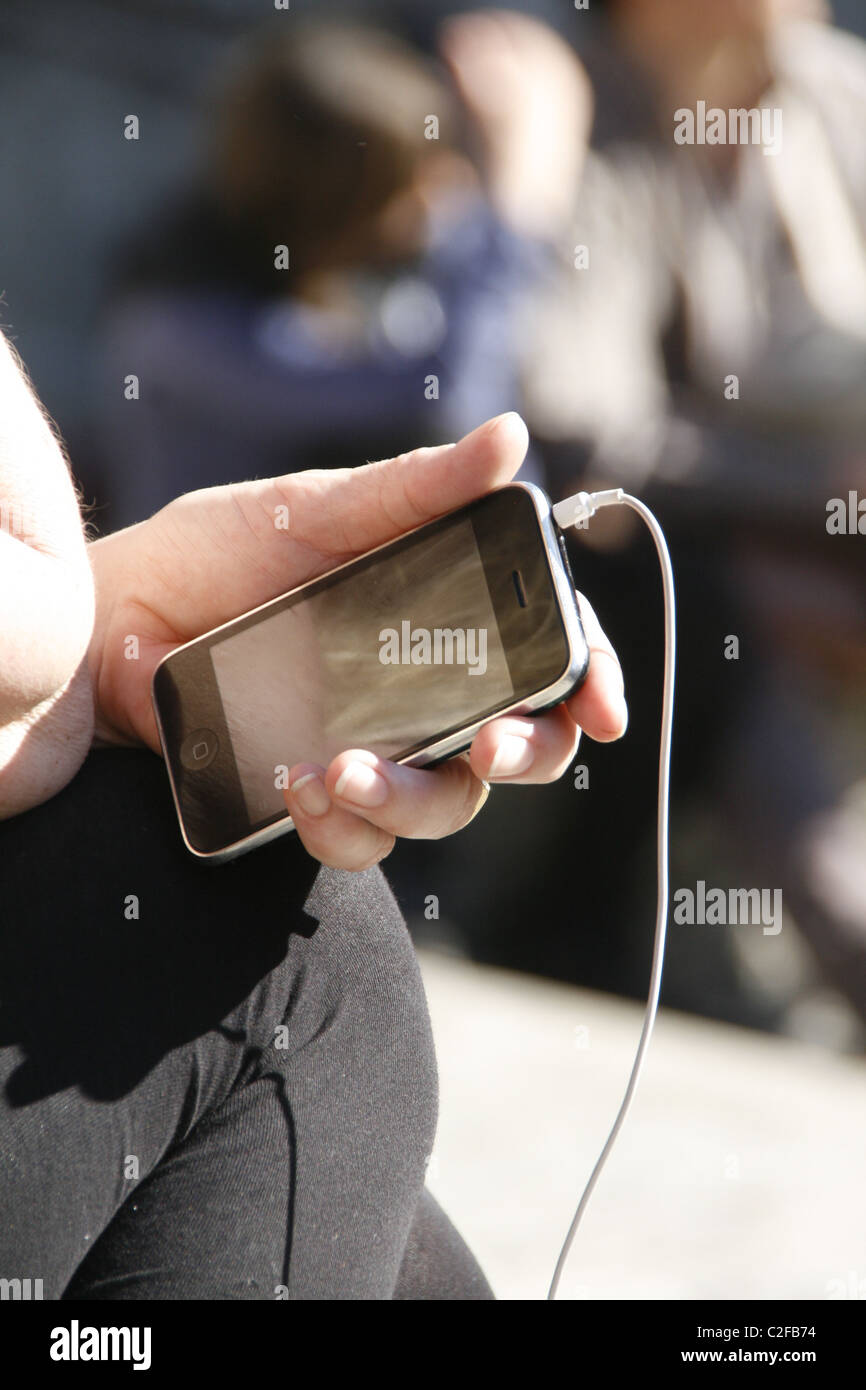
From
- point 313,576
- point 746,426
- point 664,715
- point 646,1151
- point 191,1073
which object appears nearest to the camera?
point 191,1073

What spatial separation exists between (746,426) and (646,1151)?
129 cm

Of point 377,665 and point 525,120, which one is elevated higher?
point 525,120

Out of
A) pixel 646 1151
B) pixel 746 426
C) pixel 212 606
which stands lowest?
pixel 646 1151

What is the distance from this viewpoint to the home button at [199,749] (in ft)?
2.74

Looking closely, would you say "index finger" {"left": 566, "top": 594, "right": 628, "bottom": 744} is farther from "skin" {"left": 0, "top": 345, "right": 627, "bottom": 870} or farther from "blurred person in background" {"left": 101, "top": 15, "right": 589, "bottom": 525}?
"blurred person in background" {"left": 101, "top": 15, "right": 589, "bottom": 525}

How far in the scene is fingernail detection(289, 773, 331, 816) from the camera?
2.48 ft

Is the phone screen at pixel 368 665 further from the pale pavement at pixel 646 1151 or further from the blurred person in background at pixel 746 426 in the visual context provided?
the blurred person in background at pixel 746 426

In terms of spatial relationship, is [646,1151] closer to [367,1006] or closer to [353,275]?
[367,1006]

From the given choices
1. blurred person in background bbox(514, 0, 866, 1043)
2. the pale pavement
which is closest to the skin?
the pale pavement

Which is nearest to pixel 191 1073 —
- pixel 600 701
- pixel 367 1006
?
pixel 367 1006

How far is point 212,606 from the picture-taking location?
0.92m

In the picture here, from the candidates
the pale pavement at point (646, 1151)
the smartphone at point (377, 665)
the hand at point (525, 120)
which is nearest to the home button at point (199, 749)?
the smartphone at point (377, 665)

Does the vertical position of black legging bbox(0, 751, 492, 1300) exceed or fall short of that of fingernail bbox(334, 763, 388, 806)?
it falls short

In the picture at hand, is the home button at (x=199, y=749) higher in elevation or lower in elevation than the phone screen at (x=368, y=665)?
lower
